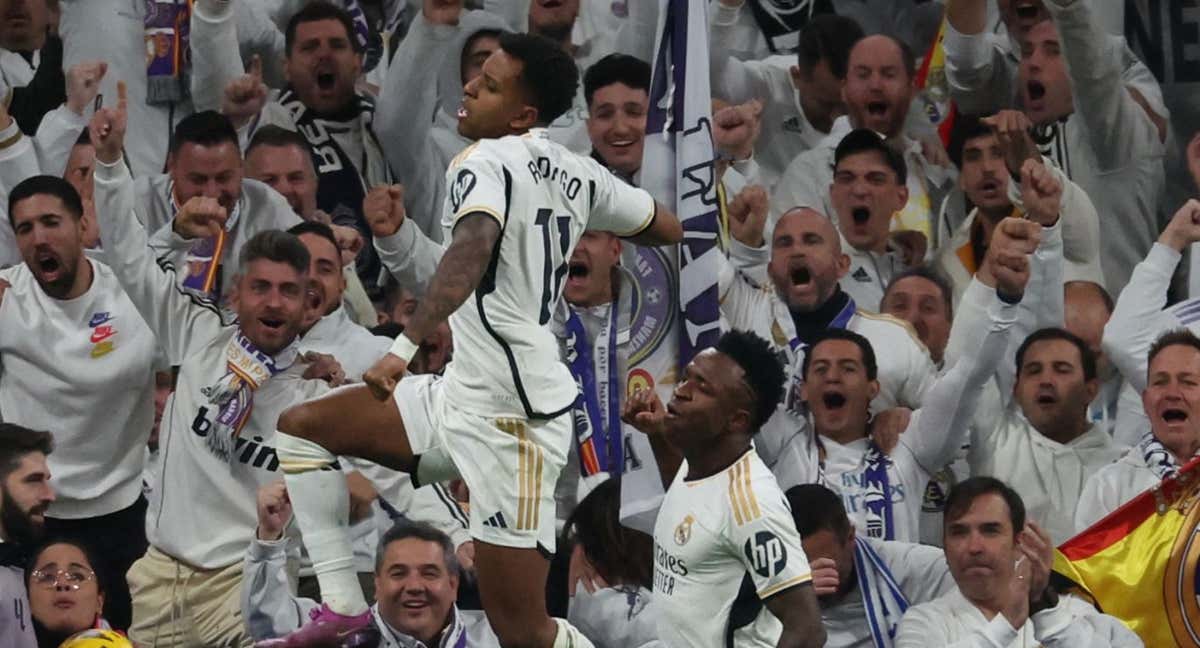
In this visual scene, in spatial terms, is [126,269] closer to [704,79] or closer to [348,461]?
[348,461]

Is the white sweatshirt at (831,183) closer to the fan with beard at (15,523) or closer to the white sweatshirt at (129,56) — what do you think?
the white sweatshirt at (129,56)

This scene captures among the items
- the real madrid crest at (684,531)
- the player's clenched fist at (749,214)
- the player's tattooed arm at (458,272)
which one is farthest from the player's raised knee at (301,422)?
the player's clenched fist at (749,214)

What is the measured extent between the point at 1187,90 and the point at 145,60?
499 centimetres

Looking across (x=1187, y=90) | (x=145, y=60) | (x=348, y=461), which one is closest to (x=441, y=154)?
(x=145, y=60)

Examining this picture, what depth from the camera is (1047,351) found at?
10.1 metres

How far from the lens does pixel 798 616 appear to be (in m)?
7.40

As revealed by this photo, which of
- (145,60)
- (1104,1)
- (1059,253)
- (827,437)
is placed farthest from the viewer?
(1104,1)

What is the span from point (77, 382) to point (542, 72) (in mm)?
2972

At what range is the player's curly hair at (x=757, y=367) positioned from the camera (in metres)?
7.92

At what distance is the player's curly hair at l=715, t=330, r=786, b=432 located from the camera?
26.0 ft

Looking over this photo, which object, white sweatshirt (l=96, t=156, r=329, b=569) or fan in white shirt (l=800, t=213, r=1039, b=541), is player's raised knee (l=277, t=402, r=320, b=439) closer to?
white sweatshirt (l=96, t=156, r=329, b=569)

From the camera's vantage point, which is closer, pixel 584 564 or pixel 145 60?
pixel 584 564

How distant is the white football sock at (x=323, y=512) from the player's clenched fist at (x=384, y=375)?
0.71 meters

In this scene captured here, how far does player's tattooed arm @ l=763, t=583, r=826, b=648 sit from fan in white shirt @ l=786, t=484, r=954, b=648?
1.29 meters
